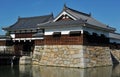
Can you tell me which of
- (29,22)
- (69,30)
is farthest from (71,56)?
(29,22)

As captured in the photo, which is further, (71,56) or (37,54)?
(37,54)

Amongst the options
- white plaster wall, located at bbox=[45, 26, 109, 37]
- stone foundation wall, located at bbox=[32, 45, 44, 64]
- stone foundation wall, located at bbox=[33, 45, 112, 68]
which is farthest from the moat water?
stone foundation wall, located at bbox=[32, 45, 44, 64]

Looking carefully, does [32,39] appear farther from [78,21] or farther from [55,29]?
[78,21]

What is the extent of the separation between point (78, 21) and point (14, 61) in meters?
9.72

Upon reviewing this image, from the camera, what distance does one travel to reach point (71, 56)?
25.7 metres

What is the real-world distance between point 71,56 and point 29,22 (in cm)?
1326

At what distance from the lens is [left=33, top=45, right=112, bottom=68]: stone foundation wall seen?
25250mm

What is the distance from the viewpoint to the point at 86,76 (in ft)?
64.2

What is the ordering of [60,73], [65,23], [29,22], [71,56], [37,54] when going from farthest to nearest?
[29,22] < [37,54] < [65,23] < [71,56] < [60,73]

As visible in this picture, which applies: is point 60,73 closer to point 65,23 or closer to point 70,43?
point 70,43

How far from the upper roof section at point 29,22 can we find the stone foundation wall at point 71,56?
6293 mm

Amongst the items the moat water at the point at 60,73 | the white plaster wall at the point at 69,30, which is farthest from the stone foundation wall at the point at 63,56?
the moat water at the point at 60,73

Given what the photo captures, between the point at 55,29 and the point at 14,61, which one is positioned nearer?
the point at 55,29

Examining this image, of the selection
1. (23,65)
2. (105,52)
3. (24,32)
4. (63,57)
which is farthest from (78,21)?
(24,32)
